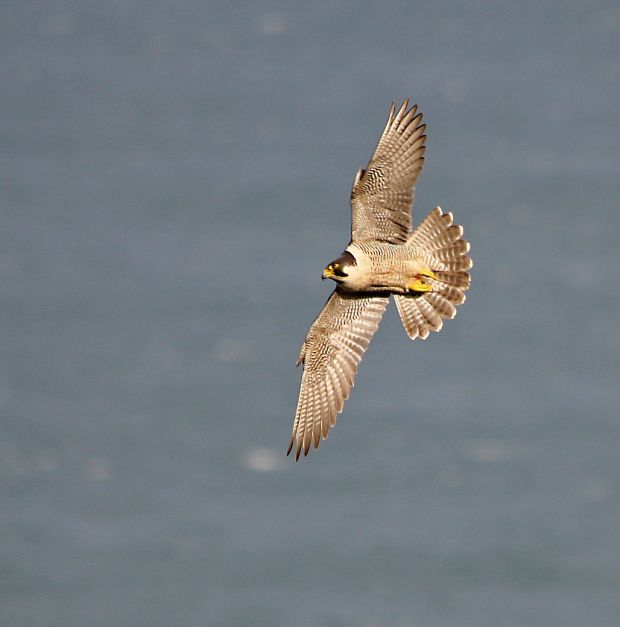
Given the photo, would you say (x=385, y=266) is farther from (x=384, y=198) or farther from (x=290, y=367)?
(x=290, y=367)

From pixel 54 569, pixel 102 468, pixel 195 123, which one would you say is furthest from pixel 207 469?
pixel 195 123

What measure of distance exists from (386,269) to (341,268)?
1.68ft

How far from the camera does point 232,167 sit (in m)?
78.6

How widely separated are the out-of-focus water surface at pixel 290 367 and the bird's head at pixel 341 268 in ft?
126

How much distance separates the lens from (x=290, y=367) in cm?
5856

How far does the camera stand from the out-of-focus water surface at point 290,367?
5228 cm

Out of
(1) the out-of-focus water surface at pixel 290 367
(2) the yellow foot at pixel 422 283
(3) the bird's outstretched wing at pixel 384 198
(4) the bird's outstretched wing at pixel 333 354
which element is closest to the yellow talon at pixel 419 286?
(2) the yellow foot at pixel 422 283

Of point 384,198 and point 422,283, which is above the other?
point 384,198

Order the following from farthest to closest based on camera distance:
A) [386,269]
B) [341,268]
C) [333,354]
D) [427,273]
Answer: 1. [333,354]
2. [427,273]
3. [386,269]
4. [341,268]

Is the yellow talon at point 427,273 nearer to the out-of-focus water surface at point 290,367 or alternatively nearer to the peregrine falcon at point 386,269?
the peregrine falcon at point 386,269

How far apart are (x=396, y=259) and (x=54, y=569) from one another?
41.2 m

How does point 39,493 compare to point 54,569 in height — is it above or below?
above

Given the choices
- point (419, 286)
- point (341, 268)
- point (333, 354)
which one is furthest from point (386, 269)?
point (333, 354)

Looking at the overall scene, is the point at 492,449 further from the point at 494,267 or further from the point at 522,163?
the point at 522,163
